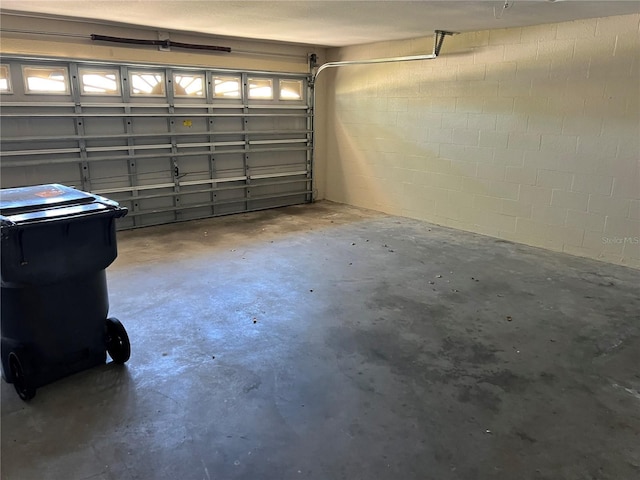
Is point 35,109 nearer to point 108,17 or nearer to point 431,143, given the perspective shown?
point 108,17

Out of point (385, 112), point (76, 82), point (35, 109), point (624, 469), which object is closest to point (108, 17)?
point (76, 82)

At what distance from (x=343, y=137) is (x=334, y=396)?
588cm

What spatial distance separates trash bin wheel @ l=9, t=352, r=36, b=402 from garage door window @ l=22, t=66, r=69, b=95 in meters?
3.99

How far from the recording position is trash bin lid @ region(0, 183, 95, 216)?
262 cm

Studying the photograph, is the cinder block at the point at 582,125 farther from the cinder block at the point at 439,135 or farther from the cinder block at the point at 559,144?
the cinder block at the point at 439,135

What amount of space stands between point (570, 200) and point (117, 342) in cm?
487

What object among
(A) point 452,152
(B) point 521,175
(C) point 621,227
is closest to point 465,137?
(A) point 452,152

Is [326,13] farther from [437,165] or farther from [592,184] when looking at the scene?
[592,184]

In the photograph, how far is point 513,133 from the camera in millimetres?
5684

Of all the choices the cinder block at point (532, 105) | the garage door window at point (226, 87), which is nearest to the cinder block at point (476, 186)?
the cinder block at point (532, 105)

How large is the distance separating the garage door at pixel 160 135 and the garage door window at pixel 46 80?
0.4 inches

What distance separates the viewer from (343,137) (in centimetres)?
791

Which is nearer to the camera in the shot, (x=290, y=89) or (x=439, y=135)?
(x=439, y=135)

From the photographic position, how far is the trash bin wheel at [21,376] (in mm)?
2545
